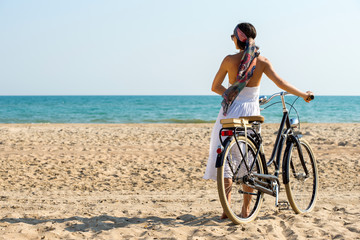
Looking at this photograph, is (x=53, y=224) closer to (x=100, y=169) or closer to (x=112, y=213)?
(x=112, y=213)

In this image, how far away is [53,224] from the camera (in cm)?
392

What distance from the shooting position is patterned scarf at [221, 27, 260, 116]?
3635 millimetres

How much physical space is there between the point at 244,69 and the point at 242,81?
0.37 feet

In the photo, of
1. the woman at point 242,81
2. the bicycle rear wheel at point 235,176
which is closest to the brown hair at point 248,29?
the woman at point 242,81

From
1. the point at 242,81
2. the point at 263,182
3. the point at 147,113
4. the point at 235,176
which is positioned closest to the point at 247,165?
the point at 235,176

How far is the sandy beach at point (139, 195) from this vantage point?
3.68 metres

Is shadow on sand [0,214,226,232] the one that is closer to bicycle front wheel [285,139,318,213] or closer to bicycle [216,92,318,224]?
bicycle [216,92,318,224]

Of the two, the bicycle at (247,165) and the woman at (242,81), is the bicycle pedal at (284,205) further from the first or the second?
the woman at (242,81)

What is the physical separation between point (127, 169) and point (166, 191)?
1818 millimetres

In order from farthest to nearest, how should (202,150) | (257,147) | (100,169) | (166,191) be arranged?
(202,150), (100,169), (166,191), (257,147)

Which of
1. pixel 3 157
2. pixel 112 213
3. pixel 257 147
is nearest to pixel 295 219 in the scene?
pixel 257 147

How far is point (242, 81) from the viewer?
3.66 metres

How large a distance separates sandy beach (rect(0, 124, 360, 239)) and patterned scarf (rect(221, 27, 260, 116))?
3.96 feet

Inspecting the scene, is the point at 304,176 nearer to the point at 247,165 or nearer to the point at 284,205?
Answer: the point at 284,205
